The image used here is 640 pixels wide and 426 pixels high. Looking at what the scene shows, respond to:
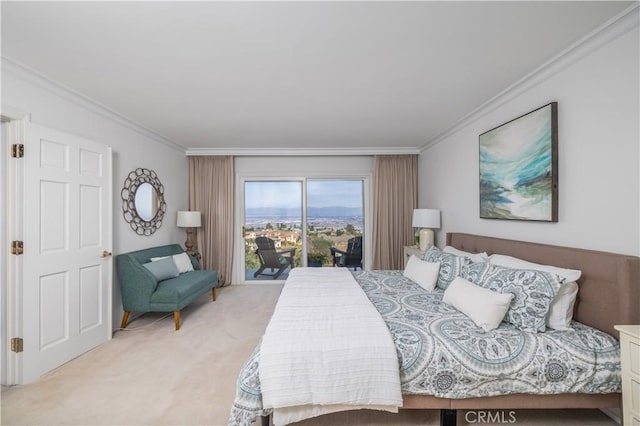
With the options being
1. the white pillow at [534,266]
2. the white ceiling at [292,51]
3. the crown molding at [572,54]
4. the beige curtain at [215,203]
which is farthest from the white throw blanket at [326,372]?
the beige curtain at [215,203]

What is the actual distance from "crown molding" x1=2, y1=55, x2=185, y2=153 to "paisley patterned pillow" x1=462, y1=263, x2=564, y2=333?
13.3 feet

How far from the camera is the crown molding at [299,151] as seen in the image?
479 cm

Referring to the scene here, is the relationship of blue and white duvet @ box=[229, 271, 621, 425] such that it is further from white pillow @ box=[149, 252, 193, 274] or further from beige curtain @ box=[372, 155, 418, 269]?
beige curtain @ box=[372, 155, 418, 269]

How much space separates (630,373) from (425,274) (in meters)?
1.46

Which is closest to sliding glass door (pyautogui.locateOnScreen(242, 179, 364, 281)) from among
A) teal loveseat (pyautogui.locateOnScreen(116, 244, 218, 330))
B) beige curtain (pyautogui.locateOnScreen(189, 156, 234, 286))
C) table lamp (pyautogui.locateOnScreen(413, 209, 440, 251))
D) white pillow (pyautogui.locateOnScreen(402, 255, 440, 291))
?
beige curtain (pyautogui.locateOnScreen(189, 156, 234, 286))

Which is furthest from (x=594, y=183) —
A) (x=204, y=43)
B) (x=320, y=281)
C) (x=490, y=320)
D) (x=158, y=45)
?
(x=158, y=45)

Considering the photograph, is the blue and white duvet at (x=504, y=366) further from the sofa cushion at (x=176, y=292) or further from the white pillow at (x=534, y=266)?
the sofa cushion at (x=176, y=292)

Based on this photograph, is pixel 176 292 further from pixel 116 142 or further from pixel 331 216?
pixel 331 216

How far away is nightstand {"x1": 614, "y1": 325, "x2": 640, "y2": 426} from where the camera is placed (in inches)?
52.6

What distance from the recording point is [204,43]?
5.96ft

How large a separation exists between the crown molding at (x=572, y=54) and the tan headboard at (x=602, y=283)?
1377mm

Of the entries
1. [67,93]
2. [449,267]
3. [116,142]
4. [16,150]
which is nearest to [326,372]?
[449,267]

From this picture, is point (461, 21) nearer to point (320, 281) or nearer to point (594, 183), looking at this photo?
point (594, 183)

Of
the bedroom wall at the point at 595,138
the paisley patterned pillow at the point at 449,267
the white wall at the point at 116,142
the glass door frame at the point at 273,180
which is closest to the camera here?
the bedroom wall at the point at 595,138
